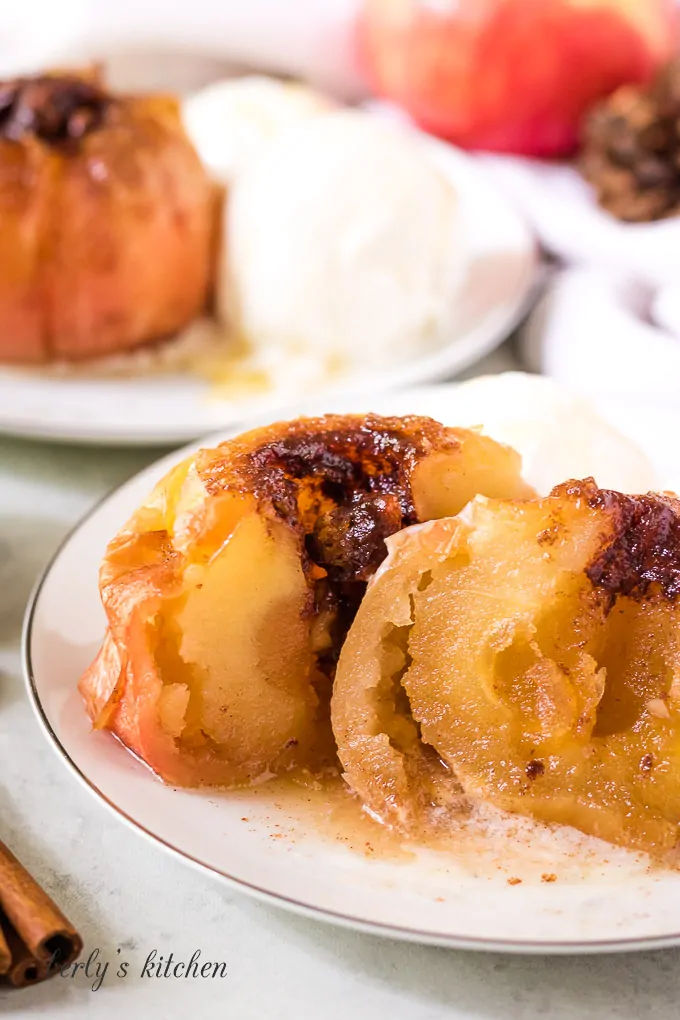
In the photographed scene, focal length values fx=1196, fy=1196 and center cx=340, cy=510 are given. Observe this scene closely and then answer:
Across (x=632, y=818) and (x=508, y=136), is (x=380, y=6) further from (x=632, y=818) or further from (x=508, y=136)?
(x=632, y=818)

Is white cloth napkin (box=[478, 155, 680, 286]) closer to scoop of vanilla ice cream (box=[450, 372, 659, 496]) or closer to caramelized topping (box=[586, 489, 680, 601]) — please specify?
scoop of vanilla ice cream (box=[450, 372, 659, 496])

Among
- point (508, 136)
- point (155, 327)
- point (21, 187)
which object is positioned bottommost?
point (508, 136)

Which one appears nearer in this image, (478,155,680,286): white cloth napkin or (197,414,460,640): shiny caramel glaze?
(197,414,460,640): shiny caramel glaze

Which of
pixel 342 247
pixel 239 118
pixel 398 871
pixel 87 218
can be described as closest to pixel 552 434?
pixel 398 871

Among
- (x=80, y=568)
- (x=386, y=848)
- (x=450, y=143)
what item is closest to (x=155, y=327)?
(x=80, y=568)

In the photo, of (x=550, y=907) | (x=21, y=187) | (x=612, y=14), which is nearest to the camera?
(x=550, y=907)

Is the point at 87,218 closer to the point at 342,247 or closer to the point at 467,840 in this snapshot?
the point at 342,247

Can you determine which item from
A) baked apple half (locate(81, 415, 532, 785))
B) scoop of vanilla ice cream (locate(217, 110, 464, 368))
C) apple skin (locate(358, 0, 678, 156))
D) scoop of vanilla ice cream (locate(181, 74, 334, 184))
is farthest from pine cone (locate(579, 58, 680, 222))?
baked apple half (locate(81, 415, 532, 785))
